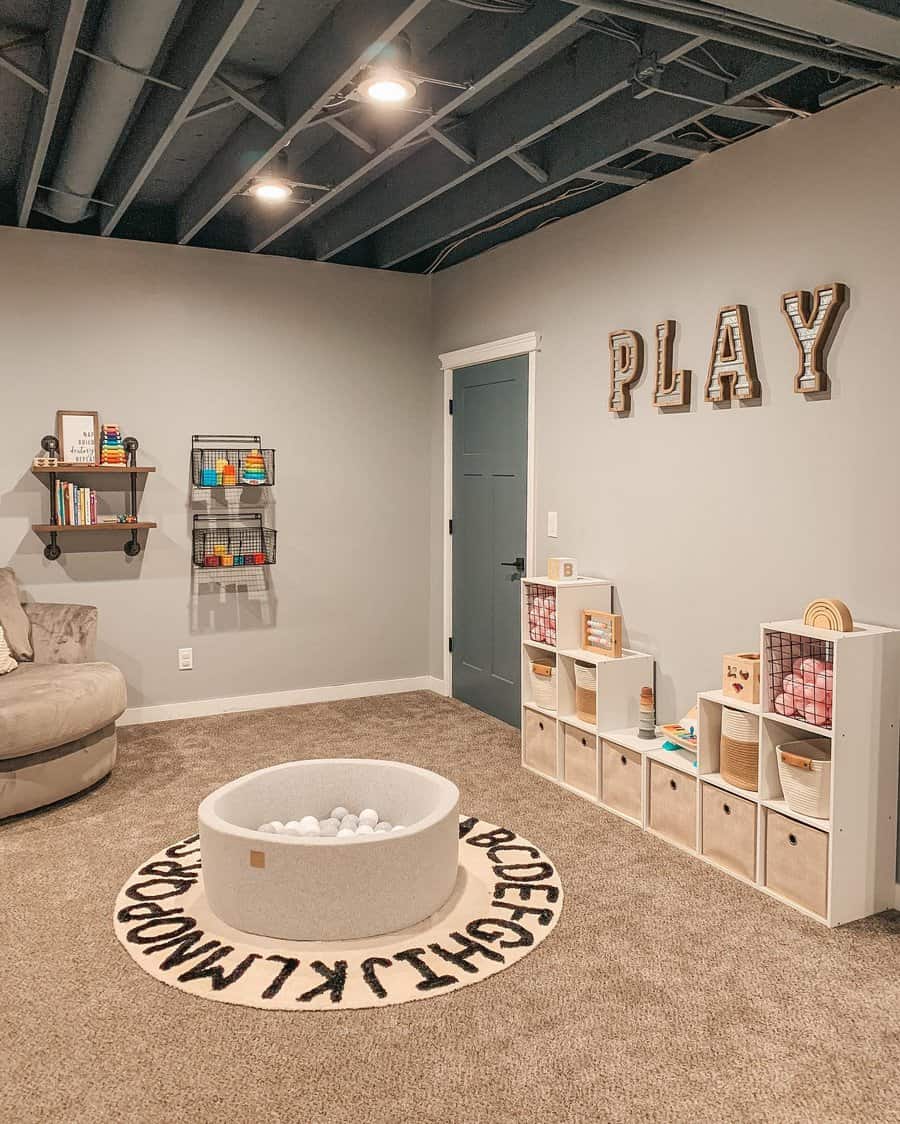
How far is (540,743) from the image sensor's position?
14.5ft

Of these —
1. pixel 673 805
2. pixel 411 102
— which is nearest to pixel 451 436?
pixel 411 102

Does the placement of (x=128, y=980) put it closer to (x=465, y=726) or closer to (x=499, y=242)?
(x=465, y=726)

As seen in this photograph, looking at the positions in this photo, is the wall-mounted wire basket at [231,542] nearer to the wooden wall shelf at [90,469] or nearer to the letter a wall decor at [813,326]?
the wooden wall shelf at [90,469]

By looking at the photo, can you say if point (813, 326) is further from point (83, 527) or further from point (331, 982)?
point (83, 527)

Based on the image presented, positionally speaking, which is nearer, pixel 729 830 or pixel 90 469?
pixel 729 830

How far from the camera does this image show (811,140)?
3314 mm

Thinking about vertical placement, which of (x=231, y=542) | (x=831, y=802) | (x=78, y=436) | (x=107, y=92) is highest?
(x=107, y=92)

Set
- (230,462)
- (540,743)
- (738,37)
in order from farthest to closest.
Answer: (230,462), (540,743), (738,37)

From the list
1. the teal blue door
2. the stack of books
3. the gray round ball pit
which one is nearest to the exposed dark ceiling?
the teal blue door

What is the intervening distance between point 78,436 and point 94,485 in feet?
0.90

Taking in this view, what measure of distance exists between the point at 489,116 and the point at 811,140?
1.25 m

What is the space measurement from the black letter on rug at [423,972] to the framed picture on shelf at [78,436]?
3.32 metres

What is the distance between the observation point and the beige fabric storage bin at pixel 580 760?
4.09 metres

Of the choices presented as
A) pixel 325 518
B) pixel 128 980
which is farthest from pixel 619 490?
pixel 128 980
